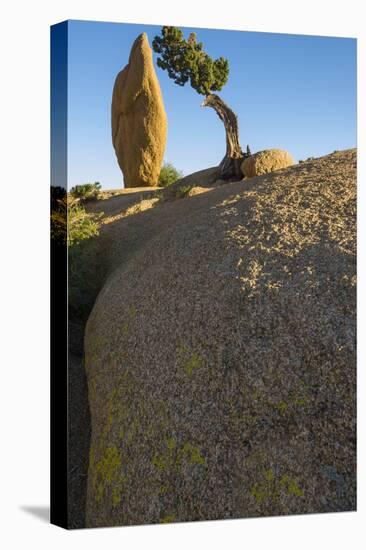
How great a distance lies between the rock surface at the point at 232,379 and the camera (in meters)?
8.91

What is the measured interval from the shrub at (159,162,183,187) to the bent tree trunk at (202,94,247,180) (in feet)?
5.14

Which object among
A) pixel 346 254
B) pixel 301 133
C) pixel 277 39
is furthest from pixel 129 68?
pixel 346 254

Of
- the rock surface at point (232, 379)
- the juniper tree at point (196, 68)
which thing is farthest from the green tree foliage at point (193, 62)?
the rock surface at point (232, 379)

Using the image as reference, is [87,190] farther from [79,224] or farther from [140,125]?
[140,125]

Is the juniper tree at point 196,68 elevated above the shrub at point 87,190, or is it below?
above

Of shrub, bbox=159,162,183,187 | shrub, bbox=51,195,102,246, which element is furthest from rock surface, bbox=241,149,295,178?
shrub, bbox=51,195,102,246

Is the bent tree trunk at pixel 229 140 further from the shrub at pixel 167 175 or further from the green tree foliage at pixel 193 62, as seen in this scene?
the shrub at pixel 167 175

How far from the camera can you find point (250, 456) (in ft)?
29.1

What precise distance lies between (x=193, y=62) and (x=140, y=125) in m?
7.71

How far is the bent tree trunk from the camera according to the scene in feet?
57.1

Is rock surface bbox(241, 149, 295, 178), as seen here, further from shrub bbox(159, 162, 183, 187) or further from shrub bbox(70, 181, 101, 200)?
shrub bbox(70, 181, 101, 200)

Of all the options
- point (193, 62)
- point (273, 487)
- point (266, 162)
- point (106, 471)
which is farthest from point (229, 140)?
point (273, 487)

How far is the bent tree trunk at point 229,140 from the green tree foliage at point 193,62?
0.27m

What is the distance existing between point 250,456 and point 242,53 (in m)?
7.88
